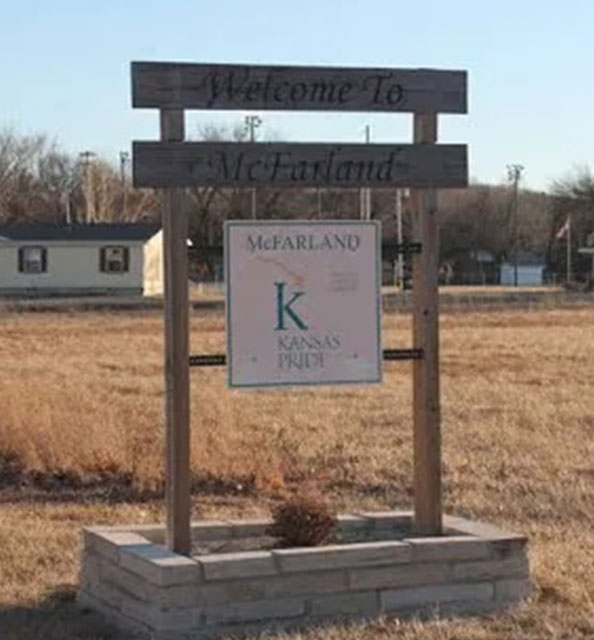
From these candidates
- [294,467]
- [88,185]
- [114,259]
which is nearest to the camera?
[294,467]

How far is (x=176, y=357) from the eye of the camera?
6.37 metres

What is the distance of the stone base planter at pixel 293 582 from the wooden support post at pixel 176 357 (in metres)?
0.20

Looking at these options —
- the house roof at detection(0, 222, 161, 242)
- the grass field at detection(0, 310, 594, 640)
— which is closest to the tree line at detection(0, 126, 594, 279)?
the house roof at detection(0, 222, 161, 242)

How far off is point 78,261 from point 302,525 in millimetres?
63745

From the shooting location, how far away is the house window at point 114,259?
68.6 meters

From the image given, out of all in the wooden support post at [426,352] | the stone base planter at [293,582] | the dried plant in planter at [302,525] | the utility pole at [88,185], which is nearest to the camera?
the stone base planter at [293,582]

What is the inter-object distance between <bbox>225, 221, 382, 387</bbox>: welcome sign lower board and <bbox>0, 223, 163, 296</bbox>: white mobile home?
6181 cm

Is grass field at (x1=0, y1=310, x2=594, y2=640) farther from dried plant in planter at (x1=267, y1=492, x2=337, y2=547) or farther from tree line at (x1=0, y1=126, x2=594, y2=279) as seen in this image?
tree line at (x1=0, y1=126, x2=594, y2=279)

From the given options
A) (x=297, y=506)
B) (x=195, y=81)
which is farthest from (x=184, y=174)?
(x=297, y=506)

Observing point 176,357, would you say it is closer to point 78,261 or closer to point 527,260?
point 78,261

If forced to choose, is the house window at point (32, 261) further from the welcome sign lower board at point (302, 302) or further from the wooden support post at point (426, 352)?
the welcome sign lower board at point (302, 302)

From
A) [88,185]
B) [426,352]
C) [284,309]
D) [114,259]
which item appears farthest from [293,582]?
[88,185]

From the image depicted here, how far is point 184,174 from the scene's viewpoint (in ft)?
21.1

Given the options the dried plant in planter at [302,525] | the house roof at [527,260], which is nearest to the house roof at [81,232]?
the house roof at [527,260]
